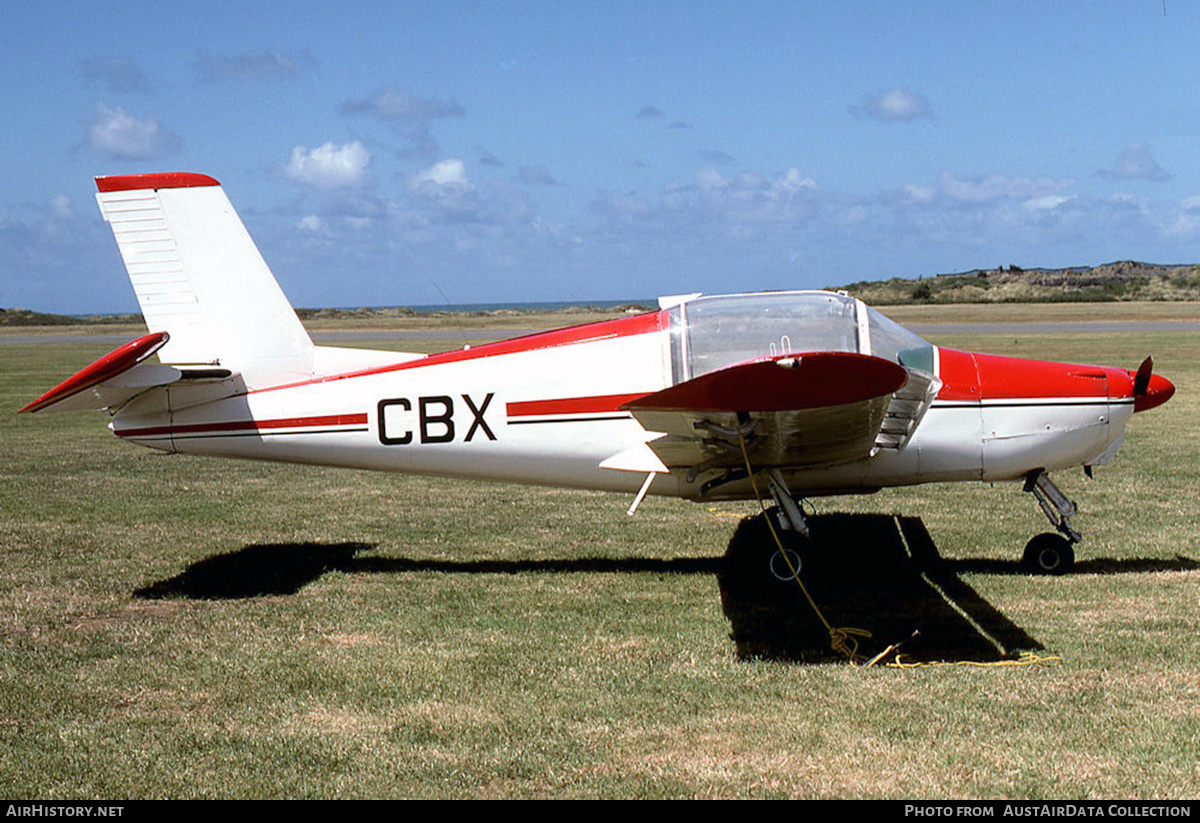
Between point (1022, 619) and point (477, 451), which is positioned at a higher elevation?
point (477, 451)

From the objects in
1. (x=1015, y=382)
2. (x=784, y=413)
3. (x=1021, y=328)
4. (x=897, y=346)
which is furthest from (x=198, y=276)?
(x=1021, y=328)

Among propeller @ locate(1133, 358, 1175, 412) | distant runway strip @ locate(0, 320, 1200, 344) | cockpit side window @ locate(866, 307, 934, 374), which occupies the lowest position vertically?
distant runway strip @ locate(0, 320, 1200, 344)

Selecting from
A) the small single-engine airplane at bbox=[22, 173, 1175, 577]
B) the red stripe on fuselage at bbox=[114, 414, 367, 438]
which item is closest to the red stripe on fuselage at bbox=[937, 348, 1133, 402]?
the small single-engine airplane at bbox=[22, 173, 1175, 577]

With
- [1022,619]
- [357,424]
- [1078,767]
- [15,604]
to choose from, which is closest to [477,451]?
[357,424]

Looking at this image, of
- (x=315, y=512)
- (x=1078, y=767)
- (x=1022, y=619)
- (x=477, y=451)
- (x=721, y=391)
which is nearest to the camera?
(x=1078, y=767)

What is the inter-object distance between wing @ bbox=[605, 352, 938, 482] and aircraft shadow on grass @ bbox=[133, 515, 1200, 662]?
0.89m

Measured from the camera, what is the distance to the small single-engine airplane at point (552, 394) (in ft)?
22.8

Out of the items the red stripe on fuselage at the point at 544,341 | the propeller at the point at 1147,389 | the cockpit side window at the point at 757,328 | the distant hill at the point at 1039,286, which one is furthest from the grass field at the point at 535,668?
the distant hill at the point at 1039,286

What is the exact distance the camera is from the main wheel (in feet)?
24.7

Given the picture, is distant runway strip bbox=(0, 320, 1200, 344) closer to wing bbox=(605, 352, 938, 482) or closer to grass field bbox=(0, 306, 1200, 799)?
grass field bbox=(0, 306, 1200, 799)

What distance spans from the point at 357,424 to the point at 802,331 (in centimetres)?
320

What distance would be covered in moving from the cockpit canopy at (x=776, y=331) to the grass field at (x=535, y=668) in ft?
5.41

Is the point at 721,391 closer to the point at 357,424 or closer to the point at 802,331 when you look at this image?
the point at 802,331

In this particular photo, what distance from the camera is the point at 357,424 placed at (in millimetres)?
7598
